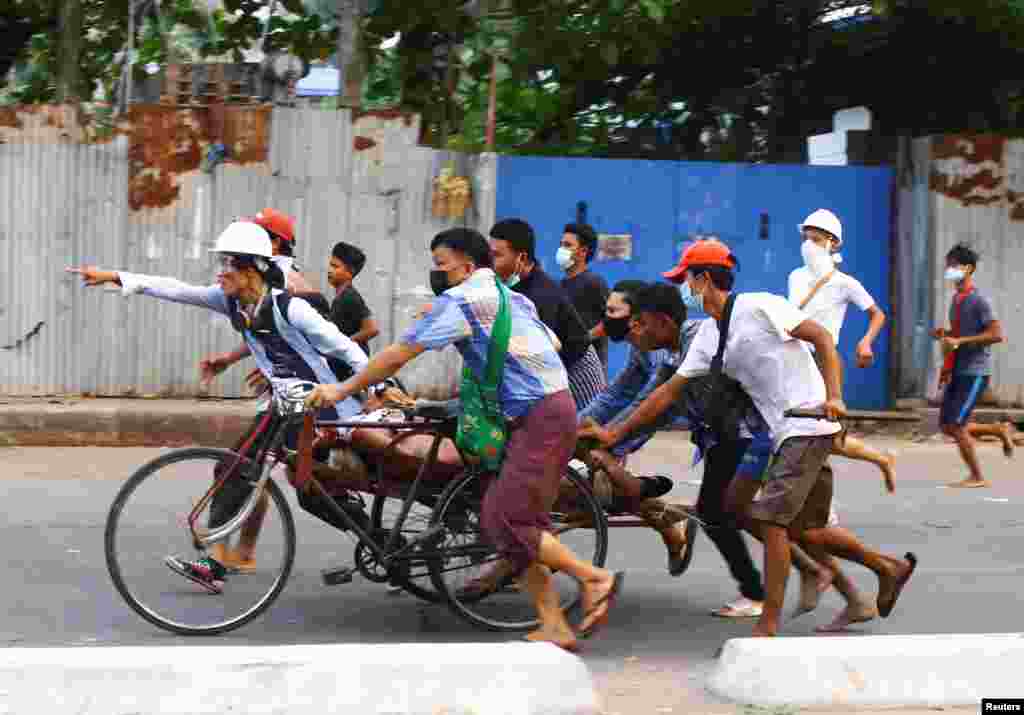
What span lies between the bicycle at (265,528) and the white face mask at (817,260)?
3.65 meters

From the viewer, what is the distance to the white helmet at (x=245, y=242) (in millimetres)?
6391

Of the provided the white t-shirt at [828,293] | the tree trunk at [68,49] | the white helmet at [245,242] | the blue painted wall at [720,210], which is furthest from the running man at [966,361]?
the tree trunk at [68,49]

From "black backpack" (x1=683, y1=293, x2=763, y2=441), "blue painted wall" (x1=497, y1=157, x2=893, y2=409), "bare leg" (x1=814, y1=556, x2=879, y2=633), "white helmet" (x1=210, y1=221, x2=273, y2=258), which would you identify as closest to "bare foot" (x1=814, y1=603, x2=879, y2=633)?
"bare leg" (x1=814, y1=556, x2=879, y2=633)

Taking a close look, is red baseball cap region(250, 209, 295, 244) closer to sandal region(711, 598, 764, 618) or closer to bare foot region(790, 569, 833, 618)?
sandal region(711, 598, 764, 618)

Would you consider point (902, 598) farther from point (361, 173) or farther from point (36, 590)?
point (361, 173)

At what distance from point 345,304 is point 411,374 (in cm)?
350

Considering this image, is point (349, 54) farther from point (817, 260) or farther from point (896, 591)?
point (896, 591)

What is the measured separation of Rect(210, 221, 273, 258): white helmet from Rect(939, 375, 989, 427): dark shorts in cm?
617

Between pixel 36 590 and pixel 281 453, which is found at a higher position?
pixel 281 453

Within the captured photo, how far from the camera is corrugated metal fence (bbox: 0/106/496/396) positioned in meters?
12.2

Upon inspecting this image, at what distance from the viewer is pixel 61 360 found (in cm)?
1228

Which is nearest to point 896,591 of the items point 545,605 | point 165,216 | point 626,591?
point 626,591

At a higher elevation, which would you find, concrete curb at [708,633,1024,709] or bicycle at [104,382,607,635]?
bicycle at [104,382,607,635]

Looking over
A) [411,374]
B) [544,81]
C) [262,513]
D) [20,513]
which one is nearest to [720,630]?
[262,513]
